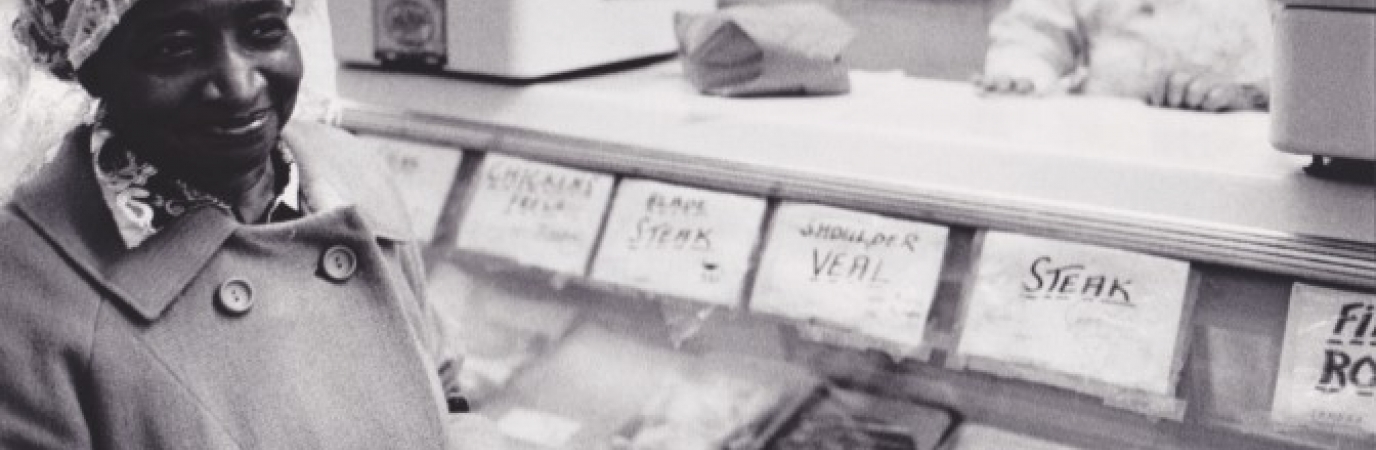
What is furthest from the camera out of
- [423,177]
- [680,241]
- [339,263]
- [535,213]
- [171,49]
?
[423,177]

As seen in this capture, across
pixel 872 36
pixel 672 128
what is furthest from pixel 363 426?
pixel 872 36

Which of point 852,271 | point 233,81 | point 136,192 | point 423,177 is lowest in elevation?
point 423,177

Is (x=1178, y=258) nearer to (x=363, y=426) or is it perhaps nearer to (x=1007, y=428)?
(x=1007, y=428)

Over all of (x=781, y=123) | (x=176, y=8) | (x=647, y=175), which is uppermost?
(x=176, y=8)

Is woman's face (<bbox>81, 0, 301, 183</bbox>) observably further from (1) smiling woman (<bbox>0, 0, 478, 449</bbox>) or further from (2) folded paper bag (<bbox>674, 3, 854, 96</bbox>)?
(2) folded paper bag (<bbox>674, 3, 854, 96</bbox>)

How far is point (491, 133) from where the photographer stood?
154cm

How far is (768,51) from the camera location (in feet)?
4.77

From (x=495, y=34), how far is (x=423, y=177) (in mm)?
213

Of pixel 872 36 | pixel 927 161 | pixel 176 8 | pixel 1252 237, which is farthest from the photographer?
pixel 872 36

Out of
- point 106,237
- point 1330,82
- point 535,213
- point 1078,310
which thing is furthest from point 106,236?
point 1330,82

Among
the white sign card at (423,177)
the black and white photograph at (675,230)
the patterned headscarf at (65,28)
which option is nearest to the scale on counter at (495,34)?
the black and white photograph at (675,230)

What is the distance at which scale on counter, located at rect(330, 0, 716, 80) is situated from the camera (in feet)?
5.02

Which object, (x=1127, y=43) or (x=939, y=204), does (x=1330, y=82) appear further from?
(x=1127, y=43)

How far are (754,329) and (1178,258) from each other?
1.54ft
